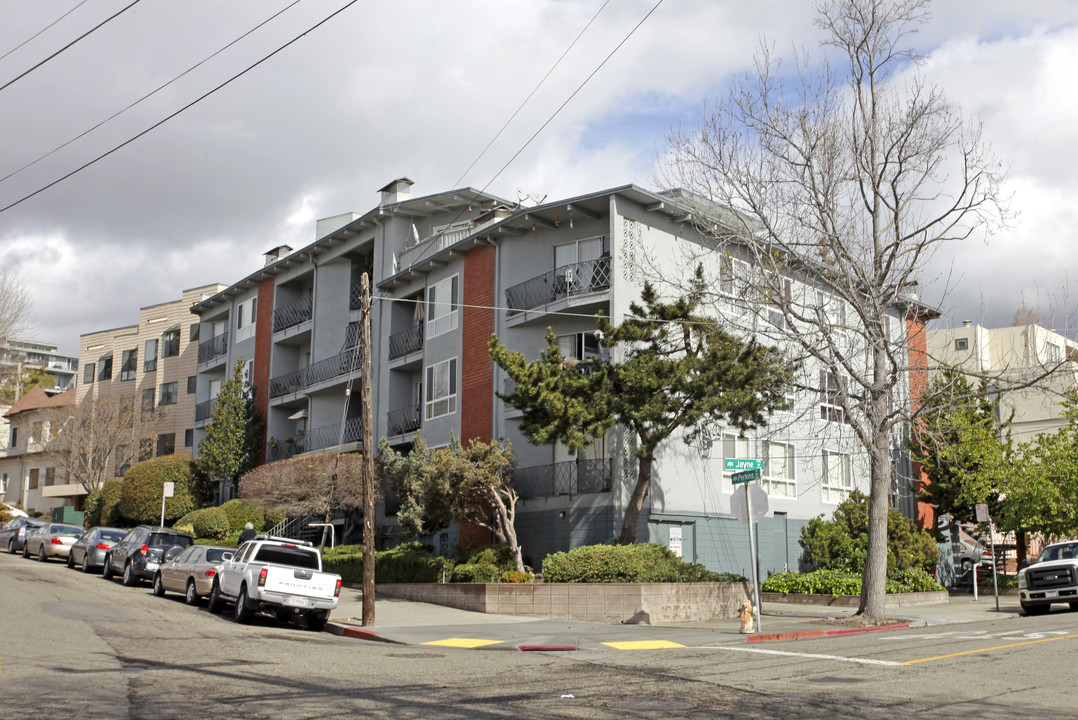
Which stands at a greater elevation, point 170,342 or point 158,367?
point 170,342

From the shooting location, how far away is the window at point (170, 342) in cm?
5397

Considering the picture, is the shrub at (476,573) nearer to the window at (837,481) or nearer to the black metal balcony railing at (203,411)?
the window at (837,481)

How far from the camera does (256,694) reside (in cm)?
977

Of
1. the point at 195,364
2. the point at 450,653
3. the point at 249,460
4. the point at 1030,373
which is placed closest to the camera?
the point at 450,653

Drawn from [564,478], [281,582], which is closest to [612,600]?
[564,478]

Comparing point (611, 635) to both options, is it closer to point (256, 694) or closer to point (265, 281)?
point (256, 694)

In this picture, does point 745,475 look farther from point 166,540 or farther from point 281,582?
point 166,540

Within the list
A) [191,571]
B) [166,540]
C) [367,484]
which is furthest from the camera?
[166,540]

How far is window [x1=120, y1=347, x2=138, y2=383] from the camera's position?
56656mm

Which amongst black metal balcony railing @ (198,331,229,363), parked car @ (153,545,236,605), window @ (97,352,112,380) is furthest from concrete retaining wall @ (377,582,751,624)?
window @ (97,352,112,380)

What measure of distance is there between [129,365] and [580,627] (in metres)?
45.1

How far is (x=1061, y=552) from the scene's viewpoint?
78.5 ft

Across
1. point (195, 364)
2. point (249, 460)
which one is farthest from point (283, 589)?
point (195, 364)

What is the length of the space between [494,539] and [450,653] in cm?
1284
